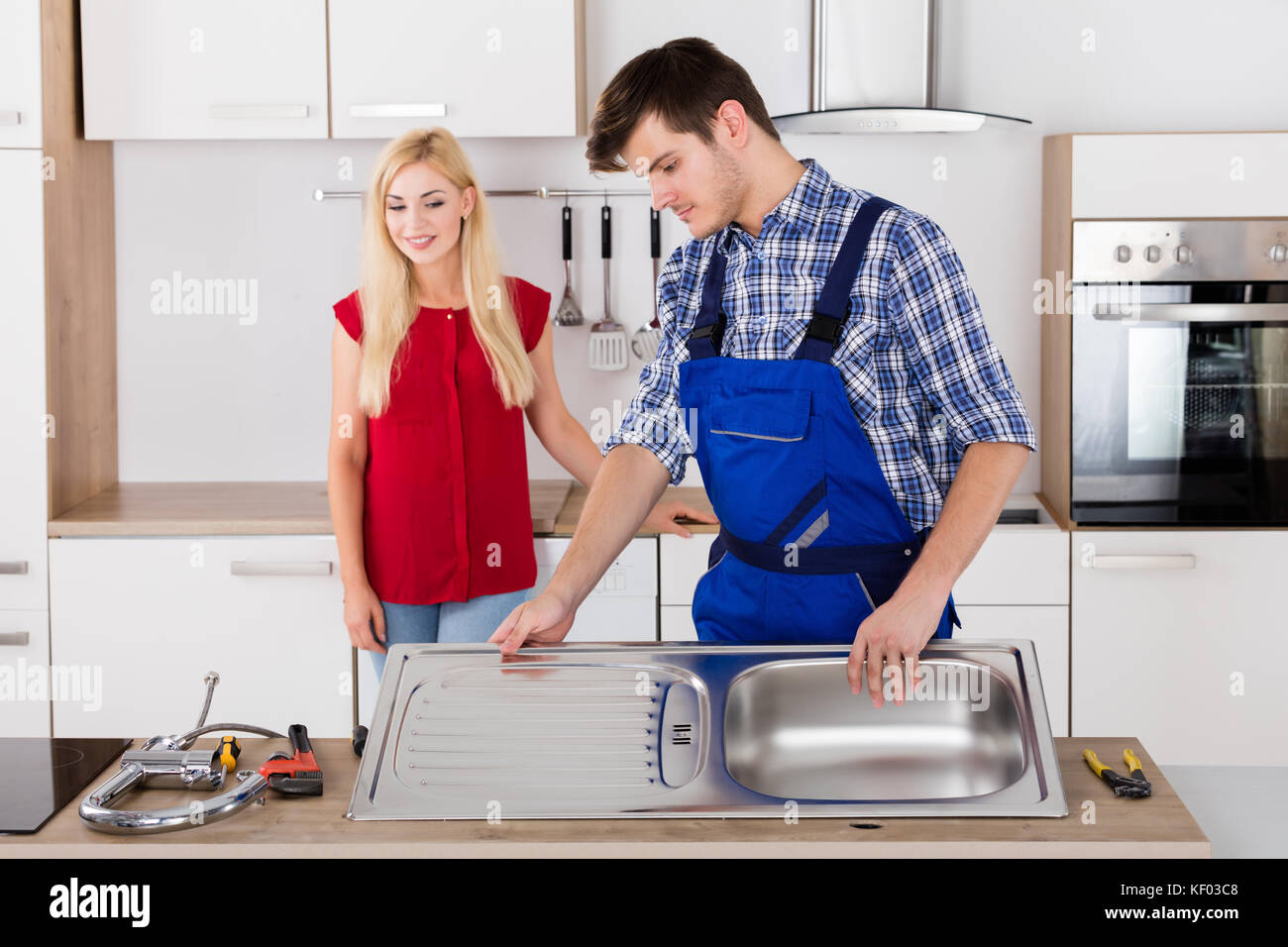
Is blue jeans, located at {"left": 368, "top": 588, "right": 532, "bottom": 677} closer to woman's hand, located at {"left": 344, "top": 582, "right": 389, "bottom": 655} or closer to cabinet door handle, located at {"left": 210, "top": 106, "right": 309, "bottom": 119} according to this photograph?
woman's hand, located at {"left": 344, "top": 582, "right": 389, "bottom": 655}

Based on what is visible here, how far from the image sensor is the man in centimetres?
148

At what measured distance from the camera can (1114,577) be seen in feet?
8.66

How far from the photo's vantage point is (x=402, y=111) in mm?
2678

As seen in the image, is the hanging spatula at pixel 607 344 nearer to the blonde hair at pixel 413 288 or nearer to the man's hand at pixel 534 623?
the blonde hair at pixel 413 288

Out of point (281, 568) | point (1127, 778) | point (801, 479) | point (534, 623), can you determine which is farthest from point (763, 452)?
point (281, 568)

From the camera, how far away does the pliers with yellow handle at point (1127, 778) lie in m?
1.15

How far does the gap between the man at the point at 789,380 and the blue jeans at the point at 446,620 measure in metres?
0.69

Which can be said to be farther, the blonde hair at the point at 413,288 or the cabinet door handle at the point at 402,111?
the cabinet door handle at the point at 402,111

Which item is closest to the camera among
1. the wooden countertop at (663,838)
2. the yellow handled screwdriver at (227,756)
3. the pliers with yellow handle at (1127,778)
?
the wooden countertop at (663,838)

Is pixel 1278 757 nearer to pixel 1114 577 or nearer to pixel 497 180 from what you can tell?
pixel 1114 577

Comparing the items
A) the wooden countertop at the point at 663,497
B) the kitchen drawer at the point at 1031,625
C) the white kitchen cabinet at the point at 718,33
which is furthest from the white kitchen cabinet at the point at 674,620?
the white kitchen cabinet at the point at 718,33

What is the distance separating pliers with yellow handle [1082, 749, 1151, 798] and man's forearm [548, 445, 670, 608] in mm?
582

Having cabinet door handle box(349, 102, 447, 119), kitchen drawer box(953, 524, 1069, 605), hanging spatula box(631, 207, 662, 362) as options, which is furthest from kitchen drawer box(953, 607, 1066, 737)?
cabinet door handle box(349, 102, 447, 119)
